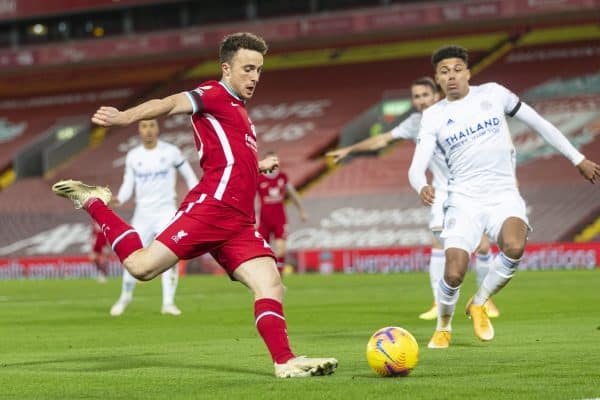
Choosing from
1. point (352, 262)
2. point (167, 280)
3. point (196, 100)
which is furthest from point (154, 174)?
point (352, 262)

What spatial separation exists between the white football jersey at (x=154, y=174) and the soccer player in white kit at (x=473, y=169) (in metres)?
6.15

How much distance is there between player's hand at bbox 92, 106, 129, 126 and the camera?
7195 mm

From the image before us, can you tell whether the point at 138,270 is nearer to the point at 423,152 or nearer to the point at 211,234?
the point at 211,234

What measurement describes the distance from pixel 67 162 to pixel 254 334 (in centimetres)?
3217

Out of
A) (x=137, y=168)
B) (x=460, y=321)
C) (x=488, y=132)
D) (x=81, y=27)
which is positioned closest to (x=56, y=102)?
(x=81, y=27)

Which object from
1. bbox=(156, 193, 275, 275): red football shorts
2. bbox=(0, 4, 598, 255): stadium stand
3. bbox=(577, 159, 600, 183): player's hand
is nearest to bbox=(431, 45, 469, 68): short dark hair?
bbox=(577, 159, 600, 183): player's hand

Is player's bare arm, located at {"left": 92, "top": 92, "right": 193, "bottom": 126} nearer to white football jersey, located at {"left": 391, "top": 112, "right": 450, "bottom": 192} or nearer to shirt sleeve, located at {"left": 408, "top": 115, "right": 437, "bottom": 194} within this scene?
shirt sleeve, located at {"left": 408, "top": 115, "right": 437, "bottom": 194}

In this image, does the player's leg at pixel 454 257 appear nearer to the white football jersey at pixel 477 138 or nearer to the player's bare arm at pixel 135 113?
the white football jersey at pixel 477 138

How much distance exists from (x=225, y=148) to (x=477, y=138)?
283 cm

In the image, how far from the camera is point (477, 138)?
9.96m

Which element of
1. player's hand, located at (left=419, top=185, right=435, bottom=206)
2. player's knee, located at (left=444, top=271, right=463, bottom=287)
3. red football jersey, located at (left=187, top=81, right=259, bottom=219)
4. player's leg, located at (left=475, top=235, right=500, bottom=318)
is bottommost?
player's leg, located at (left=475, top=235, right=500, bottom=318)

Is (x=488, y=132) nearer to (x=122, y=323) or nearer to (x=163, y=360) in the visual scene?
(x=163, y=360)

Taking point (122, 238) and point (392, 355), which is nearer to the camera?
point (392, 355)

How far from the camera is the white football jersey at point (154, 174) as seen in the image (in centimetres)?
1572
